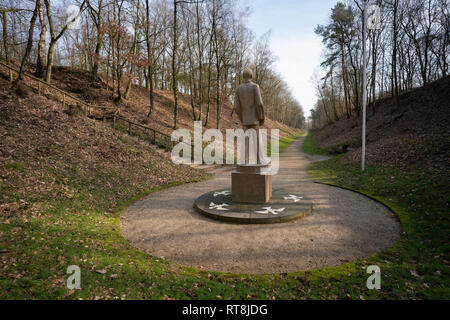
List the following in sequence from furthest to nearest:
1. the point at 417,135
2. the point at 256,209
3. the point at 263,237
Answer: the point at 417,135 → the point at 256,209 → the point at 263,237

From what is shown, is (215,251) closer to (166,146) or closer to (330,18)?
(166,146)

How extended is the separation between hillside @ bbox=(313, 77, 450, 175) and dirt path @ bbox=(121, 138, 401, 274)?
4079 mm

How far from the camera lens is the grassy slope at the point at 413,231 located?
334cm

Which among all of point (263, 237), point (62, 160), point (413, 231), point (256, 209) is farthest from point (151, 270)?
point (62, 160)

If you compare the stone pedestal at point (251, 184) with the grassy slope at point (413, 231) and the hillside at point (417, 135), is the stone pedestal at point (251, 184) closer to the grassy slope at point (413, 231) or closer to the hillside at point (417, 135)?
the grassy slope at point (413, 231)

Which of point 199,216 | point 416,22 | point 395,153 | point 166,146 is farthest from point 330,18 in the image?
point 199,216

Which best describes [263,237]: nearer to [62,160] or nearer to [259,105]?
[259,105]

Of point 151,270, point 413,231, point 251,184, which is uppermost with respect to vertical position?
point 251,184

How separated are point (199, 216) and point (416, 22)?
29.6 metres

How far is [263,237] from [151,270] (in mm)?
2369

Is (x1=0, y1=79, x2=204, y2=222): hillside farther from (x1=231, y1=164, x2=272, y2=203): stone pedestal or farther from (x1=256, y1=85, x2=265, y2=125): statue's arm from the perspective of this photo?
(x1=256, y1=85, x2=265, y2=125): statue's arm

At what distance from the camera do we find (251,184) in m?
6.88

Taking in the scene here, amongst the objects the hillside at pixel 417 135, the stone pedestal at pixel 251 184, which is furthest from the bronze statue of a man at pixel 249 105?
the hillside at pixel 417 135

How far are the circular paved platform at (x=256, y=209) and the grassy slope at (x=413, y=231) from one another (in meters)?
2.10
